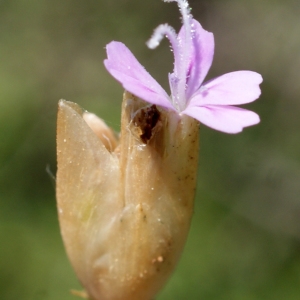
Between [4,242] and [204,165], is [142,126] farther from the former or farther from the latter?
[204,165]

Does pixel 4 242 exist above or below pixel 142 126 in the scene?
below

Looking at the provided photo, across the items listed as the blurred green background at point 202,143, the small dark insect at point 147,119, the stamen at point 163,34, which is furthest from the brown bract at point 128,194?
the blurred green background at point 202,143

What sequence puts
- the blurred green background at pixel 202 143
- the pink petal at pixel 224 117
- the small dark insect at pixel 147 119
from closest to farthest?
1. the pink petal at pixel 224 117
2. the small dark insect at pixel 147 119
3. the blurred green background at pixel 202 143

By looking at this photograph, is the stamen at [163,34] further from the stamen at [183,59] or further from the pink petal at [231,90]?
the pink petal at [231,90]

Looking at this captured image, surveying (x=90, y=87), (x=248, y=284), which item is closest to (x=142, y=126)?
(x=248, y=284)

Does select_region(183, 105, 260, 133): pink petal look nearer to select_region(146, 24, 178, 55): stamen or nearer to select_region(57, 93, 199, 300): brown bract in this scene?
select_region(57, 93, 199, 300): brown bract

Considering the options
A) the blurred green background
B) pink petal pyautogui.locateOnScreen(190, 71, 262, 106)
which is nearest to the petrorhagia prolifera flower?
pink petal pyautogui.locateOnScreen(190, 71, 262, 106)
